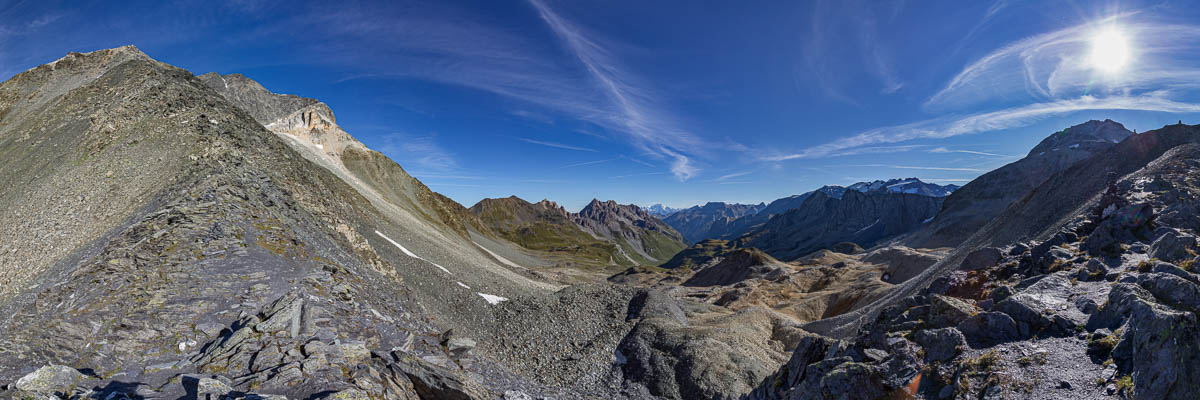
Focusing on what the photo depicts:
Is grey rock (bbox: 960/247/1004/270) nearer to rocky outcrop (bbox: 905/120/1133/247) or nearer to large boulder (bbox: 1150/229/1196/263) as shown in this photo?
large boulder (bbox: 1150/229/1196/263)

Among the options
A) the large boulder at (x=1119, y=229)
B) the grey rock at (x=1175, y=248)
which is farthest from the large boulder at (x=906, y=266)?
the grey rock at (x=1175, y=248)

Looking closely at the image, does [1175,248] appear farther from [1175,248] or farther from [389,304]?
[389,304]

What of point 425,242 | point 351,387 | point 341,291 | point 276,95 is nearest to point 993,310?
point 351,387

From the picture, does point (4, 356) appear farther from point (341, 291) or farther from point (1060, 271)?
point (1060, 271)

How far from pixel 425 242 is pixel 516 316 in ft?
74.9

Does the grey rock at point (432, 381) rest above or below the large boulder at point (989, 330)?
below

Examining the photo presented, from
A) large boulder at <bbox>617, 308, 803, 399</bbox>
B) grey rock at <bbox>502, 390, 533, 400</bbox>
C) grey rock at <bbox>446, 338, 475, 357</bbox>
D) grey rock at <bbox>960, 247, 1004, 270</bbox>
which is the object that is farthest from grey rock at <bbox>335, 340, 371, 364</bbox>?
grey rock at <bbox>960, 247, 1004, 270</bbox>

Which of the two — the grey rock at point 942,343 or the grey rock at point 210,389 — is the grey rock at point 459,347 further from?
the grey rock at point 942,343

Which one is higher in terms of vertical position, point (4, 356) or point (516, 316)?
point (4, 356)

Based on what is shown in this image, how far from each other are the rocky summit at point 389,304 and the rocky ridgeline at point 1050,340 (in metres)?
0.05

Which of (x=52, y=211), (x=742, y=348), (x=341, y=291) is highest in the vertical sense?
(x=52, y=211)

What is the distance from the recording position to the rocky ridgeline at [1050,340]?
661 cm

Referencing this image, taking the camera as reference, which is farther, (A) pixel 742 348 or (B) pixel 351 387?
(A) pixel 742 348

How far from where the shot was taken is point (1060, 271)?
1388 cm
